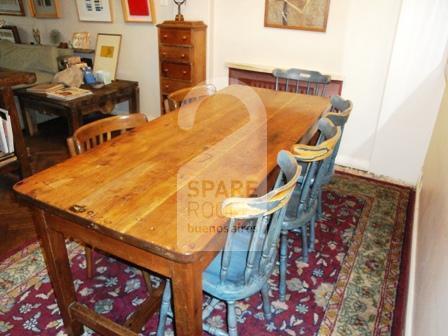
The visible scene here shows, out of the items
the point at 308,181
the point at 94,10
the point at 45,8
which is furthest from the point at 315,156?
the point at 45,8

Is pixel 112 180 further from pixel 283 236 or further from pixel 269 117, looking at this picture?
pixel 269 117

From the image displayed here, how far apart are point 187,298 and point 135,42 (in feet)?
→ 11.9

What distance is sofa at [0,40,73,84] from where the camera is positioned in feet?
13.3

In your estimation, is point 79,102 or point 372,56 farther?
point 79,102

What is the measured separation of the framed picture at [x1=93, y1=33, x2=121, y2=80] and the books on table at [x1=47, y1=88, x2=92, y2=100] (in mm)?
647

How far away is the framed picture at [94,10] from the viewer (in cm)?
401

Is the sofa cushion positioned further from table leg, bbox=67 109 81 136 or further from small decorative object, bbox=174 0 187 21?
small decorative object, bbox=174 0 187 21

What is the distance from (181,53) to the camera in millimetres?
3377

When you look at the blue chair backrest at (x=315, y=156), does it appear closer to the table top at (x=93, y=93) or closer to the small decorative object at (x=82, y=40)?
the table top at (x=93, y=93)

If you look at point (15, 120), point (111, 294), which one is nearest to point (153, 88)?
point (15, 120)

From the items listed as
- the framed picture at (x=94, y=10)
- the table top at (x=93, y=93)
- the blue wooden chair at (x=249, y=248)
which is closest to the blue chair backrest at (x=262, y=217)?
the blue wooden chair at (x=249, y=248)

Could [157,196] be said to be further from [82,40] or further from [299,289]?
[82,40]

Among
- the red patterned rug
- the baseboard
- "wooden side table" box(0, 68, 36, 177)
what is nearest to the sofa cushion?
"wooden side table" box(0, 68, 36, 177)

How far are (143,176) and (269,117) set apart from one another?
0.94m
